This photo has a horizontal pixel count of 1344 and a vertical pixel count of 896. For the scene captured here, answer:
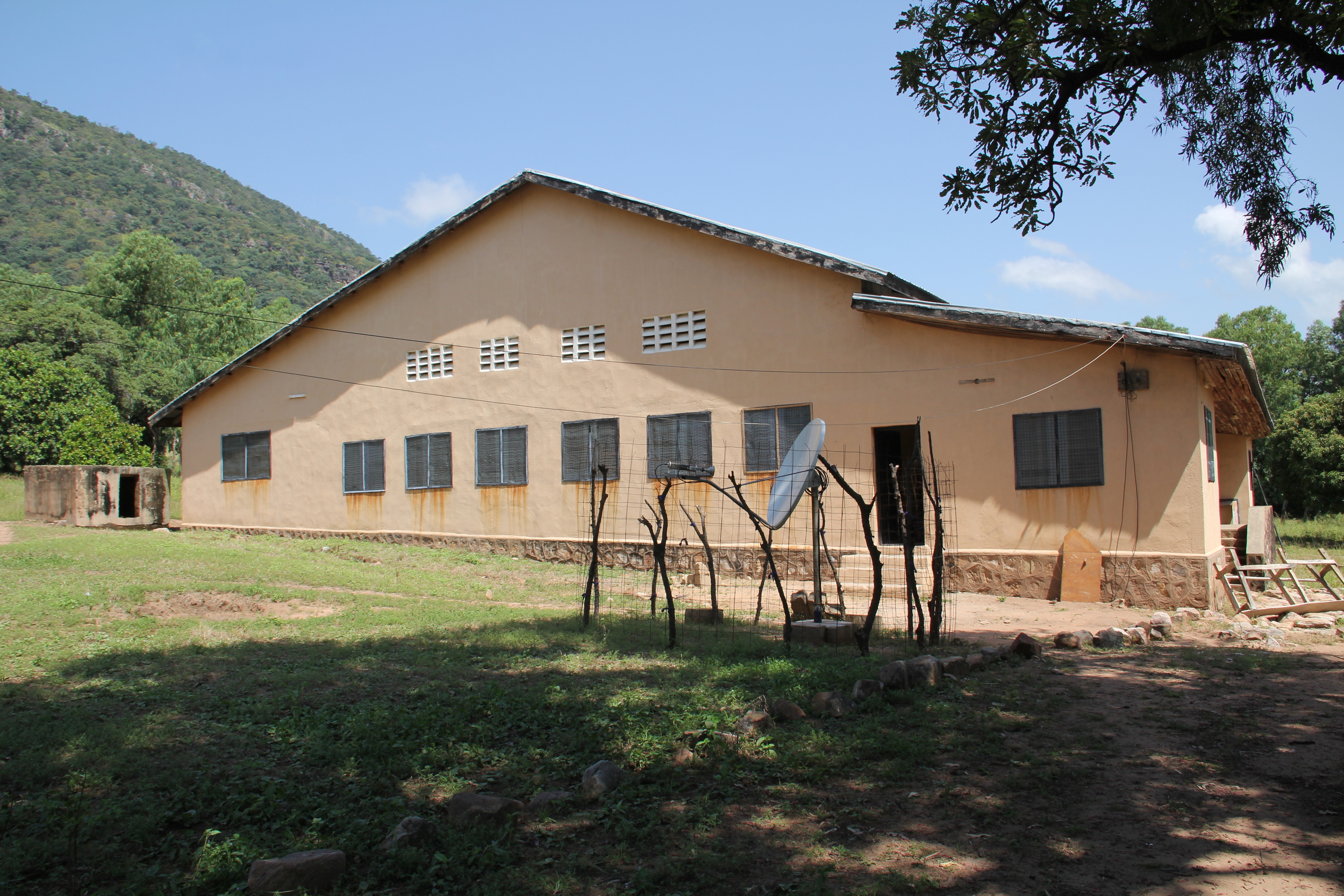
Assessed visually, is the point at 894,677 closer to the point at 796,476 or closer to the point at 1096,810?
the point at 1096,810

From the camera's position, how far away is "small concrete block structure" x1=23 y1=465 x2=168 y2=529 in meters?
20.0

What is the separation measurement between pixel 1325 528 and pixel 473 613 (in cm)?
2880

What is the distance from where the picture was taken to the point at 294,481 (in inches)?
809

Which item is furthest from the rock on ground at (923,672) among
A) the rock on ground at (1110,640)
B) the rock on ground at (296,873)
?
the rock on ground at (296,873)

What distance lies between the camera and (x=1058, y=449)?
13117mm

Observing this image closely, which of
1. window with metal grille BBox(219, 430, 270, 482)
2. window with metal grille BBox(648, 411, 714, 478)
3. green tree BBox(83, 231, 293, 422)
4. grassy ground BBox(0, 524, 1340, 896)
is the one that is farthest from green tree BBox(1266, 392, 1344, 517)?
green tree BBox(83, 231, 293, 422)

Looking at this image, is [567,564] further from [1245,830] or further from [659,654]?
[1245,830]

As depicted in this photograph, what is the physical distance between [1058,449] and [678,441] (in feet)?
21.2

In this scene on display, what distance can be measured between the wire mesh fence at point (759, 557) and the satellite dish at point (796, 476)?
193 millimetres

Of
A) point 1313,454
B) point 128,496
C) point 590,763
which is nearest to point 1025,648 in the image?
point 590,763

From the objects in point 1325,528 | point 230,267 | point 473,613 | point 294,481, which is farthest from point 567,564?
point 230,267

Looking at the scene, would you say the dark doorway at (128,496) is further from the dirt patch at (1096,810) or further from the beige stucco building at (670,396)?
the dirt patch at (1096,810)

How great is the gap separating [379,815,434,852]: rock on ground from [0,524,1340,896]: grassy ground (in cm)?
6

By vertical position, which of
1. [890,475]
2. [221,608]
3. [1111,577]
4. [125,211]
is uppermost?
[125,211]
